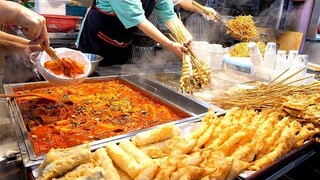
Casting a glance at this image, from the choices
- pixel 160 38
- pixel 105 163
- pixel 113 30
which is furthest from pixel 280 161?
pixel 113 30

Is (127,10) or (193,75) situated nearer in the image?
(193,75)

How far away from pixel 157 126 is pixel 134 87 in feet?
3.07

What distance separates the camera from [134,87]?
249 cm

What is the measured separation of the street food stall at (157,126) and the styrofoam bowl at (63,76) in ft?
0.05

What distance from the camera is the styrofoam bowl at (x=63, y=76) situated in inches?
71.4

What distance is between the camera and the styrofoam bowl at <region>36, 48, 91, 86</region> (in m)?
1.81

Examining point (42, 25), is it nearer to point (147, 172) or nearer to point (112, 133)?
point (112, 133)

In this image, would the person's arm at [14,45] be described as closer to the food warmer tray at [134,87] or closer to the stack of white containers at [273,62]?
the food warmer tray at [134,87]

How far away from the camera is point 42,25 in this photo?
5.58 feet

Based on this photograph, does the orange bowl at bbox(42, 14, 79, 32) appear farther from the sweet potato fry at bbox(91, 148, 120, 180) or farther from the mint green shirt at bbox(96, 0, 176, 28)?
the sweet potato fry at bbox(91, 148, 120, 180)

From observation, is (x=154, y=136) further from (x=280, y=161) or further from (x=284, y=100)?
(x=284, y=100)

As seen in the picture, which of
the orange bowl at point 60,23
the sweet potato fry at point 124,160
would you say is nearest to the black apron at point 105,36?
the orange bowl at point 60,23

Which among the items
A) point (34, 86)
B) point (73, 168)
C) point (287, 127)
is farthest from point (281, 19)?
point (73, 168)

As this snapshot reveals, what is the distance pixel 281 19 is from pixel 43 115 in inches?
245
